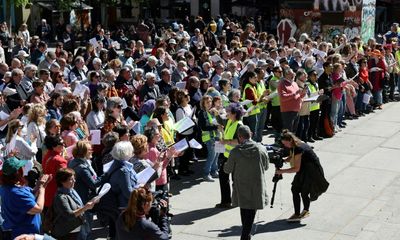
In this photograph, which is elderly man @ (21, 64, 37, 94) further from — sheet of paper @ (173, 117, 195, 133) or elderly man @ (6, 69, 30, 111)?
sheet of paper @ (173, 117, 195, 133)

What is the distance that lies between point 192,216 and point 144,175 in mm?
2222

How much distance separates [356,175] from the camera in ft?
44.1

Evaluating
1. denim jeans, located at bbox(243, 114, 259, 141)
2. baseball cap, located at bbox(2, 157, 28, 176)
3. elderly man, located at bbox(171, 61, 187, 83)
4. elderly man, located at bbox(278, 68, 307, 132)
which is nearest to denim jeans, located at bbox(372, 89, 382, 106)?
elderly man, located at bbox(278, 68, 307, 132)

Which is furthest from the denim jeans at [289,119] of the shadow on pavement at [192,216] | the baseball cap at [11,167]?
the baseball cap at [11,167]

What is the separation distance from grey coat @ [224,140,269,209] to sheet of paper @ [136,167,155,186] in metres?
1.11

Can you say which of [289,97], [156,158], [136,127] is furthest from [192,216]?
[289,97]

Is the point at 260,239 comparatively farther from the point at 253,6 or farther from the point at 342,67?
the point at 253,6

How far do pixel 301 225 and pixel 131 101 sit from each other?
13.4 ft

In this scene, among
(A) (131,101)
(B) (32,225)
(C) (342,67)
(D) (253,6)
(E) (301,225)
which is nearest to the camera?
(B) (32,225)

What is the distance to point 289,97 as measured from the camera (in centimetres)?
1440

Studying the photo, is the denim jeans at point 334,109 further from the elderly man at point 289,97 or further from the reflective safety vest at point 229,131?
the reflective safety vest at point 229,131

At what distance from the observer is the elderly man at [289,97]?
1438cm

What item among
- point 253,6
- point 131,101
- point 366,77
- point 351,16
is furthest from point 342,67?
point 253,6

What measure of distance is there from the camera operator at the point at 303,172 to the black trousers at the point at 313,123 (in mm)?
5058
